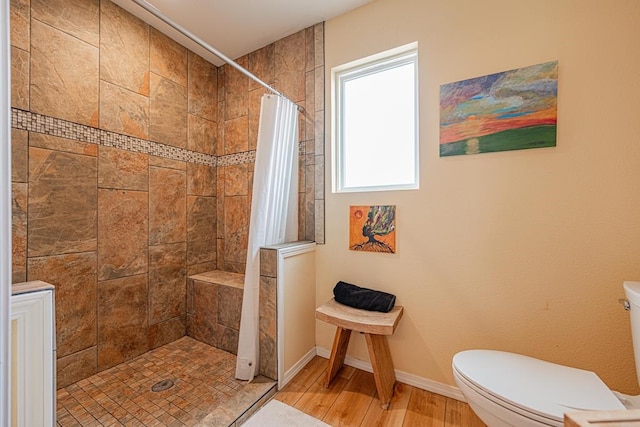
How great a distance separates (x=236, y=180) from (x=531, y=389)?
2483 millimetres

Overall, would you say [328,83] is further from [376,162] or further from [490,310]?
[490,310]

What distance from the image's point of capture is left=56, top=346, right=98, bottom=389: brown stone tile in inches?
62.8

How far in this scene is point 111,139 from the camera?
6.05ft

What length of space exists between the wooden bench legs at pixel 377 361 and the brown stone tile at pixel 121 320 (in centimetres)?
152

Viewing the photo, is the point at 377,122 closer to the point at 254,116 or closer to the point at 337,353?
the point at 254,116

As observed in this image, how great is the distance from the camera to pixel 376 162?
189cm

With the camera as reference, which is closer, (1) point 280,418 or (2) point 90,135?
(1) point 280,418

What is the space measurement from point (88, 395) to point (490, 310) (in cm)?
248

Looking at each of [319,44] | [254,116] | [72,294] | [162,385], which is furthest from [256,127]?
[162,385]

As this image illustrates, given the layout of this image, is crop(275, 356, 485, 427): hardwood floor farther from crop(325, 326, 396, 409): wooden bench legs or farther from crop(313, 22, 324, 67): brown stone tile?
crop(313, 22, 324, 67): brown stone tile

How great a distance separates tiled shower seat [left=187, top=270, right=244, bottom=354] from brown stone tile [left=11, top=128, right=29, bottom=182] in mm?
Answer: 1311

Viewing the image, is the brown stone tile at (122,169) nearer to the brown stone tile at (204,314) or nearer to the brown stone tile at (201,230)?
the brown stone tile at (201,230)

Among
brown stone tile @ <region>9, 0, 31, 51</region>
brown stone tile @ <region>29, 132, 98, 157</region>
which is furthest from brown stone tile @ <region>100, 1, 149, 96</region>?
brown stone tile @ <region>29, 132, 98, 157</region>

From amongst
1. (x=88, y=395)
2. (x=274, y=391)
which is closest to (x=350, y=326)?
(x=274, y=391)
